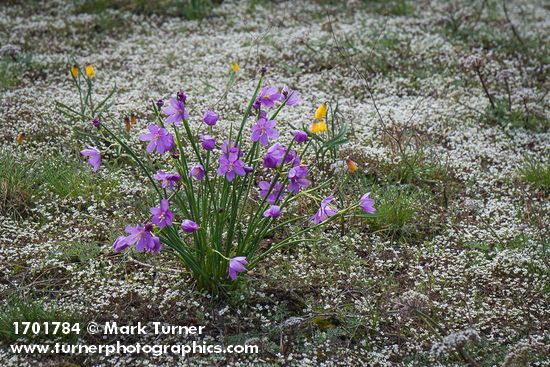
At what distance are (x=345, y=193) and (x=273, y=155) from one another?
4.26 ft

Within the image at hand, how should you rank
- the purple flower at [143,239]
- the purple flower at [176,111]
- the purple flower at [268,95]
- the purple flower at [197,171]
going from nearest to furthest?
the purple flower at [143,239]
the purple flower at [176,111]
the purple flower at [197,171]
the purple flower at [268,95]

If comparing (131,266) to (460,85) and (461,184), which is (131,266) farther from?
(460,85)

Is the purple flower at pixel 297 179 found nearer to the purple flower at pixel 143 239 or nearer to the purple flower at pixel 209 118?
the purple flower at pixel 209 118

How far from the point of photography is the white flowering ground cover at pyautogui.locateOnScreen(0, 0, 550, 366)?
3.45 metres

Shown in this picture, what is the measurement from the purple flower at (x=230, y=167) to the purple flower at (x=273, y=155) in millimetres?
123

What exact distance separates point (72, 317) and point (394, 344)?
61.6 inches

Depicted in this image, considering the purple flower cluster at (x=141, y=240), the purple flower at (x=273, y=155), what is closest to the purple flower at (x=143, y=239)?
the purple flower cluster at (x=141, y=240)

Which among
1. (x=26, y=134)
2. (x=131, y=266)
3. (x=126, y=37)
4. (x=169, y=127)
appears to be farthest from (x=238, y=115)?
(x=126, y=37)

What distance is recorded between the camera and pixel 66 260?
393cm

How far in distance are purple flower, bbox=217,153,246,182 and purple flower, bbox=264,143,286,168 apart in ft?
Answer: 0.40

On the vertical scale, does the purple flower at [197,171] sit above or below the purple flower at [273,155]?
below

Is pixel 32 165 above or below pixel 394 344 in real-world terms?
above

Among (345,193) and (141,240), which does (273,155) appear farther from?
(345,193)

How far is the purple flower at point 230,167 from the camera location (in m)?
3.30
